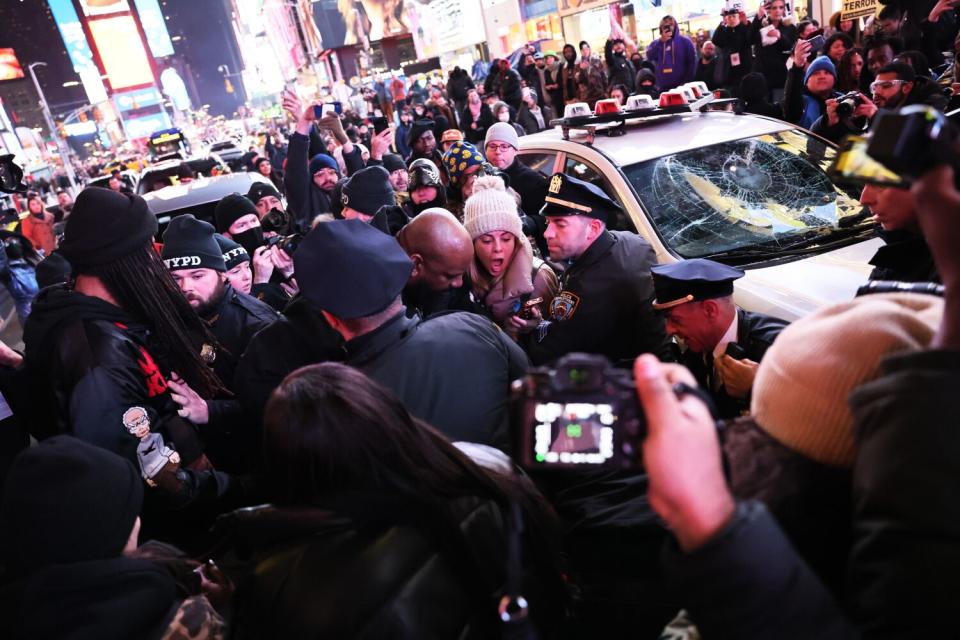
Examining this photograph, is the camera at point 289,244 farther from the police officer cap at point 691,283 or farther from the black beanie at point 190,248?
the police officer cap at point 691,283

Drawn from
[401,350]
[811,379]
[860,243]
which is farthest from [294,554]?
[860,243]

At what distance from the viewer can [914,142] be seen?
865 millimetres

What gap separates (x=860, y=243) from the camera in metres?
3.54

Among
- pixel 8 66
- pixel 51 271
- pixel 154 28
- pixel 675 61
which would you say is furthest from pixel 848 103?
pixel 154 28

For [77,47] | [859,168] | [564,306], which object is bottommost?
[564,306]

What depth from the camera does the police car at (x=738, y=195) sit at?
10.8ft

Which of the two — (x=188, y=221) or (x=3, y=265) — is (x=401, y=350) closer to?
(x=188, y=221)

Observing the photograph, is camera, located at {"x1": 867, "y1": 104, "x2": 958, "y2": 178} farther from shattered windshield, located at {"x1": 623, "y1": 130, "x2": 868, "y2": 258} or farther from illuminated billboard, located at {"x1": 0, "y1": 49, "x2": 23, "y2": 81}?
illuminated billboard, located at {"x1": 0, "y1": 49, "x2": 23, "y2": 81}

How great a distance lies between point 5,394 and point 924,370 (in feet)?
10.7

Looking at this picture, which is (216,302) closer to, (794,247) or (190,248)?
(190,248)

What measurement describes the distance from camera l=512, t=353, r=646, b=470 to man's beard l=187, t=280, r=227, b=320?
2.75m

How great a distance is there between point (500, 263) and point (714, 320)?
1377mm

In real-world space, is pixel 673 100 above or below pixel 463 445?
above

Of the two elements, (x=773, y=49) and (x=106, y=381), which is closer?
(x=106, y=381)
